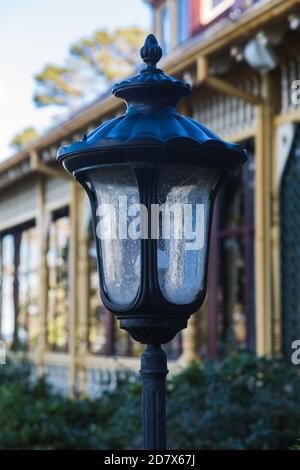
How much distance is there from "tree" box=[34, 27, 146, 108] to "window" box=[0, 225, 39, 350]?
13167 mm

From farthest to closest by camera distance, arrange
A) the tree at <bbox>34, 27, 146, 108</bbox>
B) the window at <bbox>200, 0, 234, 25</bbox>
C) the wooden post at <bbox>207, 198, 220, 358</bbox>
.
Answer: the tree at <bbox>34, 27, 146, 108</bbox> < the window at <bbox>200, 0, 234, 25</bbox> < the wooden post at <bbox>207, 198, 220, 358</bbox>

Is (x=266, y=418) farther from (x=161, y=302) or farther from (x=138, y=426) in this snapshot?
(x=161, y=302)

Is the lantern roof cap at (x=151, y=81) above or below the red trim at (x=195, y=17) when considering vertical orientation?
below

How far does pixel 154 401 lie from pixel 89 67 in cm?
2838

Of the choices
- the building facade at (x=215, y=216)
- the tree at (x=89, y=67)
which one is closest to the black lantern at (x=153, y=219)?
the building facade at (x=215, y=216)

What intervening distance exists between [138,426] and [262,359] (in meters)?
1.19

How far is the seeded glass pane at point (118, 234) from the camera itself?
373cm

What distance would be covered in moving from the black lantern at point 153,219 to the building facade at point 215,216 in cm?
485

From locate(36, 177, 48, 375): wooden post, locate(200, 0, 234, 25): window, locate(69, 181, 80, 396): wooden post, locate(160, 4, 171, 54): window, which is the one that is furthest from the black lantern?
locate(36, 177, 48, 375): wooden post

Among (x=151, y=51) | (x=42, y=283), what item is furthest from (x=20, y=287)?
(x=151, y=51)

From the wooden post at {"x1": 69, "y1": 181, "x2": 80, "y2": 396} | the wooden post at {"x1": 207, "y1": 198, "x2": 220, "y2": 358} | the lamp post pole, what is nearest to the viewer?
the lamp post pole

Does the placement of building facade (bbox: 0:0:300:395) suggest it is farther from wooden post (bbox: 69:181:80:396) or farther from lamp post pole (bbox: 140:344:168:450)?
lamp post pole (bbox: 140:344:168:450)

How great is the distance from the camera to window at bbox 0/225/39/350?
16.8m

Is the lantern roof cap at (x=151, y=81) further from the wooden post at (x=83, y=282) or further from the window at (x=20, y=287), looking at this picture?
the window at (x=20, y=287)
